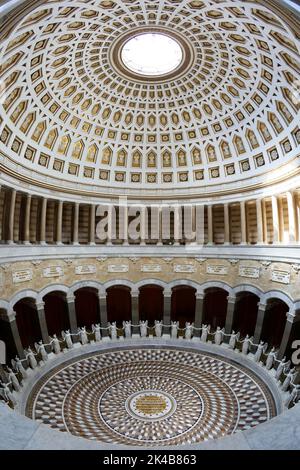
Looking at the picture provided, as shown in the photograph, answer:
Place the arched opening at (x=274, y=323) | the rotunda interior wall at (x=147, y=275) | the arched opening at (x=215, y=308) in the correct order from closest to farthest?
the rotunda interior wall at (x=147, y=275) < the arched opening at (x=274, y=323) < the arched opening at (x=215, y=308)

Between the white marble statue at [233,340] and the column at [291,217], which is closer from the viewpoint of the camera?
the column at [291,217]

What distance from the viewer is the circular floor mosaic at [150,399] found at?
11000 millimetres

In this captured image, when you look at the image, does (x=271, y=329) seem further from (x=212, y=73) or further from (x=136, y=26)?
(x=136, y=26)

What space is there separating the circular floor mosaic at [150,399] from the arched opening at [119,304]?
4.76 metres

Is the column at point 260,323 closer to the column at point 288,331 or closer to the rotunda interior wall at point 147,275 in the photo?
the rotunda interior wall at point 147,275

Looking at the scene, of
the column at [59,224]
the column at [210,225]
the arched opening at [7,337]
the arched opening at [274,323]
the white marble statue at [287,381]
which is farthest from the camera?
the column at [210,225]

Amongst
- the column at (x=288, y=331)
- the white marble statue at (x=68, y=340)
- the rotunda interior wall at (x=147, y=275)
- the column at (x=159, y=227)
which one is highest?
the column at (x=159, y=227)

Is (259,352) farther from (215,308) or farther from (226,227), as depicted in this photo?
(226,227)

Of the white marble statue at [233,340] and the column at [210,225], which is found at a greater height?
the column at [210,225]

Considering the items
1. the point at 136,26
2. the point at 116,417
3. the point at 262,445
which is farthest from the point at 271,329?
the point at 136,26

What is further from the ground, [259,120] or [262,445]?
[259,120]

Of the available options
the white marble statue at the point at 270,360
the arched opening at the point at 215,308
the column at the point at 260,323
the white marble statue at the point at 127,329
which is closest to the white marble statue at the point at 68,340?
the white marble statue at the point at 127,329

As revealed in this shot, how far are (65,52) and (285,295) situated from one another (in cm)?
1540

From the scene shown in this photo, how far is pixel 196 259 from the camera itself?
66.4 feet
